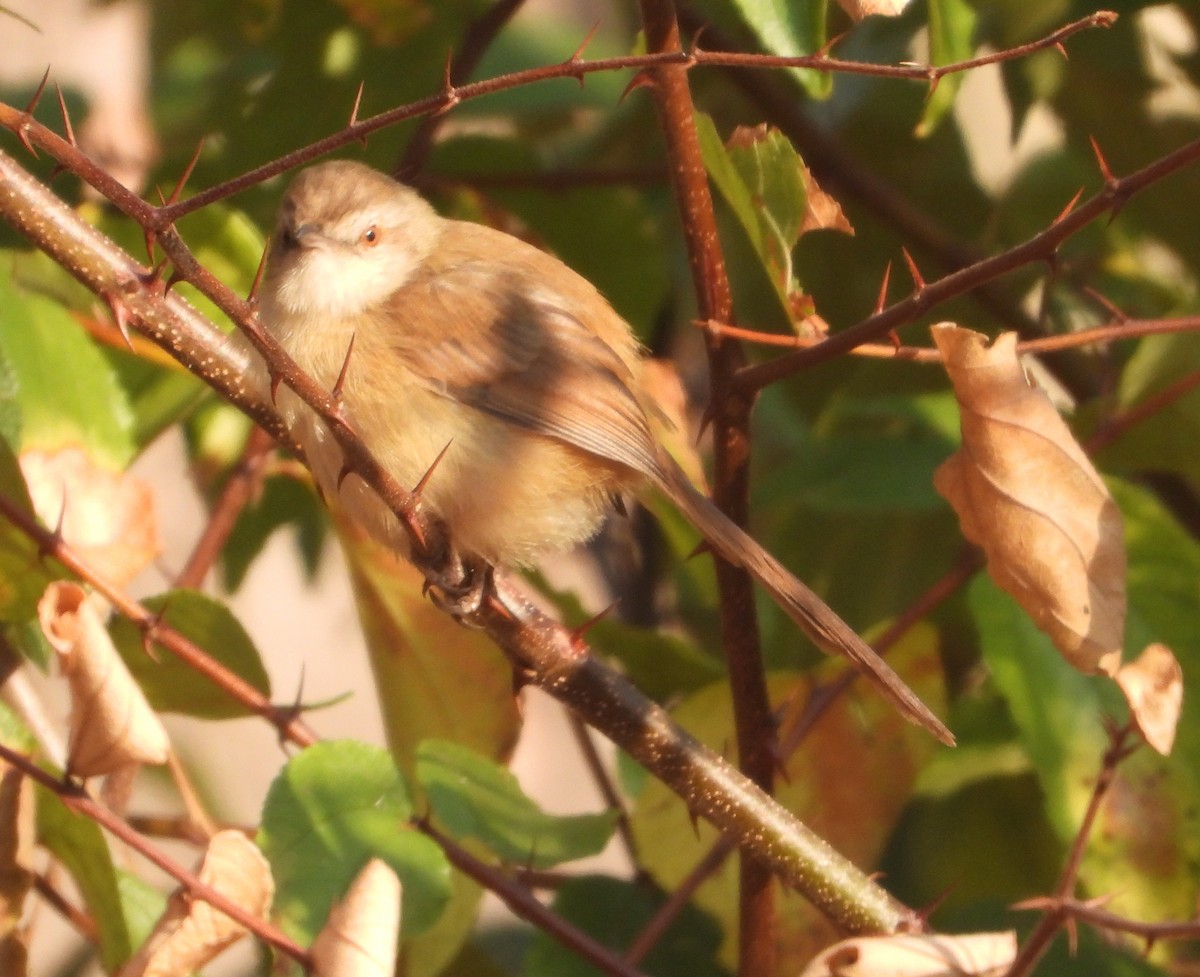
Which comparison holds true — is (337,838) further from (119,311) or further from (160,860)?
(119,311)

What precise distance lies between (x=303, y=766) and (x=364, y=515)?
0.53 meters

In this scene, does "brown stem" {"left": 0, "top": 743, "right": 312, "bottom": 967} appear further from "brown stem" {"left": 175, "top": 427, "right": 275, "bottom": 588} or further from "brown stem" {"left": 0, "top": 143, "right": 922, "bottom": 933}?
"brown stem" {"left": 175, "top": 427, "right": 275, "bottom": 588}

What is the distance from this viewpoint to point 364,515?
8.62ft

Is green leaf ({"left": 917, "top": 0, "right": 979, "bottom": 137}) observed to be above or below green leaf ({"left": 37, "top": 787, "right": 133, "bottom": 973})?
above

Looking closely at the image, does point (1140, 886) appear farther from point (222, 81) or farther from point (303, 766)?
point (222, 81)

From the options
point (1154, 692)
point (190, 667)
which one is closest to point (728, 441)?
point (1154, 692)

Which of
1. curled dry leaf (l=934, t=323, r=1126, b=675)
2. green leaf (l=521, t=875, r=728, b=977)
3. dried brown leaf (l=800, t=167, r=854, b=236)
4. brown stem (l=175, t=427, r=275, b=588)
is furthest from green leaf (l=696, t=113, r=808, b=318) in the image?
green leaf (l=521, t=875, r=728, b=977)

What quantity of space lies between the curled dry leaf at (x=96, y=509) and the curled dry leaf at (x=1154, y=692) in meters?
1.51

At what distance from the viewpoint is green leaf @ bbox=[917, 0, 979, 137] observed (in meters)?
2.37

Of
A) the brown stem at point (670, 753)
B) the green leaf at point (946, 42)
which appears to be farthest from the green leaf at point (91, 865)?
the green leaf at point (946, 42)

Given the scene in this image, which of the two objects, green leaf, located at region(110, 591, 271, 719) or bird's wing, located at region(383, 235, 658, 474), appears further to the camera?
bird's wing, located at region(383, 235, 658, 474)

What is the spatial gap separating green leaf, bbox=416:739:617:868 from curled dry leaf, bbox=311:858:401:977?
45 centimetres

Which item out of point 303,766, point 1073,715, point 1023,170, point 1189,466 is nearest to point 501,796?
point 303,766

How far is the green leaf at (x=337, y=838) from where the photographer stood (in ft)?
7.13
